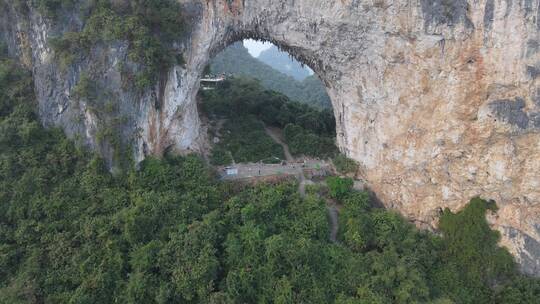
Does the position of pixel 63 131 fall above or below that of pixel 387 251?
above

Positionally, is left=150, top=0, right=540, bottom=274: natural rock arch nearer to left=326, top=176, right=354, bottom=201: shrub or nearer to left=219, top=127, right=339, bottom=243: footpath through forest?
left=326, top=176, right=354, bottom=201: shrub

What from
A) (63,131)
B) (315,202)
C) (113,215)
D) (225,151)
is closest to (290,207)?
(315,202)

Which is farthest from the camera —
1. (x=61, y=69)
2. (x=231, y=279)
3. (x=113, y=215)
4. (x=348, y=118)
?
(x=348, y=118)

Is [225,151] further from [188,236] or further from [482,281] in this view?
[482,281]

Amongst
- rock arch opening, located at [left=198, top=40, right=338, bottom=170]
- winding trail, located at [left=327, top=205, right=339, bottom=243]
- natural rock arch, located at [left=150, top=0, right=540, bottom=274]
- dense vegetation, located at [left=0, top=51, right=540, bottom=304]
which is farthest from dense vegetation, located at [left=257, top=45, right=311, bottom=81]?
dense vegetation, located at [left=0, top=51, right=540, bottom=304]

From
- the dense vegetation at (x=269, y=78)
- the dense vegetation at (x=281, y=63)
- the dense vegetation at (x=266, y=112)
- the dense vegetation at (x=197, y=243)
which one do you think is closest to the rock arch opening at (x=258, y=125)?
the dense vegetation at (x=266, y=112)

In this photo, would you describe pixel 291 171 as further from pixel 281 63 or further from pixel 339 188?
pixel 281 63
